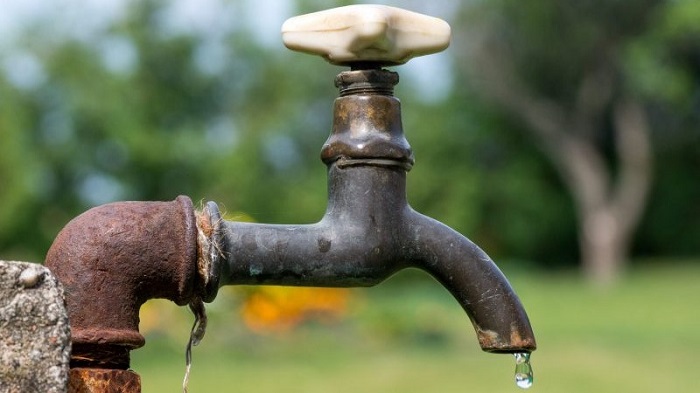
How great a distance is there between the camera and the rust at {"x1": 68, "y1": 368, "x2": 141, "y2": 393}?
4.33 ft

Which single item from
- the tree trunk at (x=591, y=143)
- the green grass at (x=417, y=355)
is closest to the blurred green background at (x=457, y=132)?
the tree trunk at (x=591, y=143)

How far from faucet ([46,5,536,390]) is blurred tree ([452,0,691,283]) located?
61.2ft

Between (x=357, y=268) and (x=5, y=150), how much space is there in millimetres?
16094

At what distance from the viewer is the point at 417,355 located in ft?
28.6

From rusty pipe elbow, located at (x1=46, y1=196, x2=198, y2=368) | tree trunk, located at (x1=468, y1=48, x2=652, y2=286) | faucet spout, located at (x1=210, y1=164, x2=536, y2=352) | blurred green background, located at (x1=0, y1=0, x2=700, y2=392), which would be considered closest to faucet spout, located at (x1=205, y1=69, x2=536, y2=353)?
faucet spout, located at (x1=210, y1=164, x2=536, y2=352)

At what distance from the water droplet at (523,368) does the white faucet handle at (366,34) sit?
44 cm

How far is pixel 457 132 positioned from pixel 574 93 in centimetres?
288

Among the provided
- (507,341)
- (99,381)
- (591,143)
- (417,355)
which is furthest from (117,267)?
(591,143)

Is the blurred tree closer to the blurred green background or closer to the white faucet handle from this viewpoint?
the blurred green background

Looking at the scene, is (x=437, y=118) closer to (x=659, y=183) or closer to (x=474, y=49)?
(x=474, y=49)

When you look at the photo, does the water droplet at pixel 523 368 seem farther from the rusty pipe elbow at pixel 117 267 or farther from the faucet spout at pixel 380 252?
the rusty pipe elbow at pixel 117 267

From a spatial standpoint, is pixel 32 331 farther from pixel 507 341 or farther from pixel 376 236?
pixel 507 341

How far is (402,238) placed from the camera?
152 cm

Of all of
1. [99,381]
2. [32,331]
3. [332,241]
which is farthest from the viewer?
[332,241]
